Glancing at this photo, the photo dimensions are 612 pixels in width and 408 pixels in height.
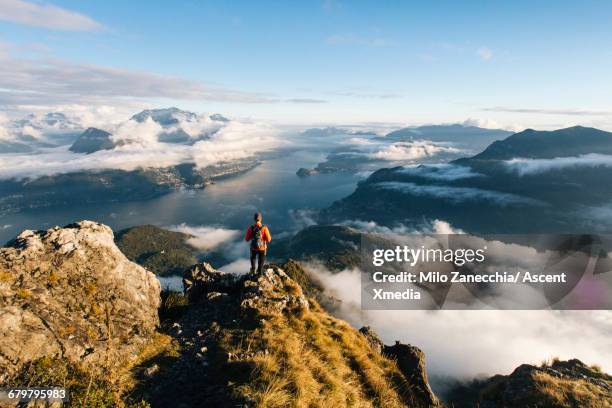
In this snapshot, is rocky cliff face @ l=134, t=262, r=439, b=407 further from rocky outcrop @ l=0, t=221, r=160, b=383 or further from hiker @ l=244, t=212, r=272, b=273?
rocky outcrop @ l=0, t=221, r=160, b=383

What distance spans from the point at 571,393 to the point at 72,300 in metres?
22.1

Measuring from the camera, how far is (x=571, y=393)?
15711 mm

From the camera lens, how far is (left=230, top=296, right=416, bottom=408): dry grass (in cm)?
1047

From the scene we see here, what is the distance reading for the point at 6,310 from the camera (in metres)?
10.4

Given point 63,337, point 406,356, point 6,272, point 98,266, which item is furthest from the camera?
point 406,356

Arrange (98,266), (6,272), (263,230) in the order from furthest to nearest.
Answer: (263,230) → (98,266) → (6,272)

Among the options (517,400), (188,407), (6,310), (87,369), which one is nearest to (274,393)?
(188,407)

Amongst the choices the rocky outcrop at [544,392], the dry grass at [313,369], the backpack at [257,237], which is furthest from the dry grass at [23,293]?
the rocky outcrop at [544,392]

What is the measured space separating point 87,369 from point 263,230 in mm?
12950

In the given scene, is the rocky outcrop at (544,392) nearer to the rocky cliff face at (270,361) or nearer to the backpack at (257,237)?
the rocky cliff face at (270,361)

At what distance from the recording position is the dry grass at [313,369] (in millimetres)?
10469

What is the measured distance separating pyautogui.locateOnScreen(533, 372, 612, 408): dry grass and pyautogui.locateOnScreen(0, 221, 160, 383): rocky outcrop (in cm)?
1833

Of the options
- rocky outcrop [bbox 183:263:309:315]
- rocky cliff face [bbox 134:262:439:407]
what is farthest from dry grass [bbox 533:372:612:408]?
rocky outcrop [bbox 183:263:309:315]

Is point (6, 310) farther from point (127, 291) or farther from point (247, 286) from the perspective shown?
point (247, 286)
